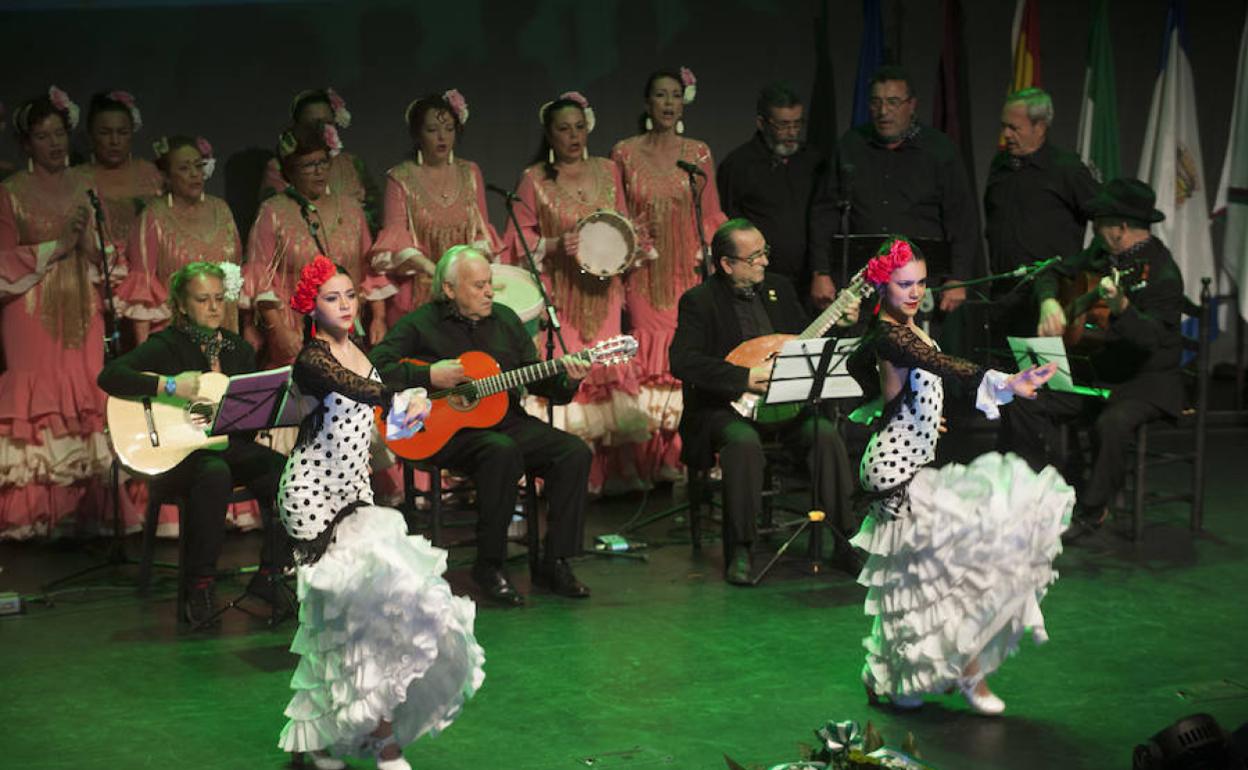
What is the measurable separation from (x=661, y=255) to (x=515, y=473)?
2.20 m

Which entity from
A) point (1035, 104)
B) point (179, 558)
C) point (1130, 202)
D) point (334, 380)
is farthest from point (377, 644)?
point (1035, 104)

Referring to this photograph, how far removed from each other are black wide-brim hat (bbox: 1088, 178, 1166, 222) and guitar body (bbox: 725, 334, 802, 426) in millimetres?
1637

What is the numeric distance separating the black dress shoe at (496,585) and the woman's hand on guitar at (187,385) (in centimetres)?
133

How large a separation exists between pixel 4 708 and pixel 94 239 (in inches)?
114

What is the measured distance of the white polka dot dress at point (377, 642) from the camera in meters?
4.21

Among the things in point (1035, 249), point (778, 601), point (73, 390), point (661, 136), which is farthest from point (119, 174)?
point (1035, 249)

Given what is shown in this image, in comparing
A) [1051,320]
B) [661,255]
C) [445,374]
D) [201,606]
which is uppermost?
[661,255]

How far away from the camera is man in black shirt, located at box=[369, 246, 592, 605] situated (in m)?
6.34

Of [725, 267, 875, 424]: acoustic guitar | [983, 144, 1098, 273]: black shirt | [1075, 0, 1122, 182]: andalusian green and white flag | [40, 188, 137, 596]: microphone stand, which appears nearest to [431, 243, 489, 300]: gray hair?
[725, 267, 875, 424]: acoustic guitar

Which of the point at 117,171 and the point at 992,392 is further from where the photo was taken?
the point at 117,171

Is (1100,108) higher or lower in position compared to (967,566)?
higher

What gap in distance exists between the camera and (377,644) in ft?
13.9

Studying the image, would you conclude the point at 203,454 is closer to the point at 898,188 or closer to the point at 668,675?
the point at 668,675

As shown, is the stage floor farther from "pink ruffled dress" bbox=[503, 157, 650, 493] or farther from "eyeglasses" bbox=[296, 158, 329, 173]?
"eyeglasses" bbox=[296, 158, 329, 173]
